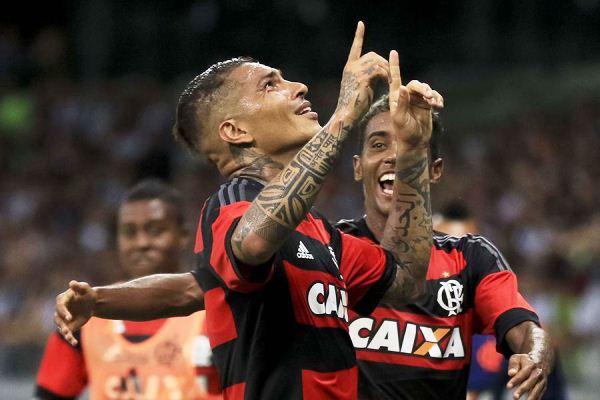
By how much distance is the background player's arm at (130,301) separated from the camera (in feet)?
12.4

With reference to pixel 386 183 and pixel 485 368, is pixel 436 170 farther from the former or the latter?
pixel 485 368

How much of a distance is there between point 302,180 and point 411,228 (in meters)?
0.85

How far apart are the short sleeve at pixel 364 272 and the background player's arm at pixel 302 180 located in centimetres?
61

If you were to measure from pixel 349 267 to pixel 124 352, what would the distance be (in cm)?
203

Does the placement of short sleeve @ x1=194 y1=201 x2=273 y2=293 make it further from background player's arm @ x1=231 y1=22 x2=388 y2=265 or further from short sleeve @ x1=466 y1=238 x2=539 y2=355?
short sleeve @ x1=466 y1=238 x2=539 y2=355

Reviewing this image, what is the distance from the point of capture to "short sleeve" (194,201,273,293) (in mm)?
3592

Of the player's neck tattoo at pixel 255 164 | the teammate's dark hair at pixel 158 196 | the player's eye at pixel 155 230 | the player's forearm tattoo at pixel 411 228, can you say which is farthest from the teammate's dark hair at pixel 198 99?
the teammate's dark hair at pixel 158 196

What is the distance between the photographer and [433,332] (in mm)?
4863

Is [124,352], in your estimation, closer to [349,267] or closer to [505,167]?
[349,267]

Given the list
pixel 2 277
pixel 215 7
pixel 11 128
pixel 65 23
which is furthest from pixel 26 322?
pixel 65 23

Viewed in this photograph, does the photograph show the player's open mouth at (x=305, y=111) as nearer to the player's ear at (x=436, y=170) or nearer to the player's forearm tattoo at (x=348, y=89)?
the player's forearm tattoo at (x=348, y=89)

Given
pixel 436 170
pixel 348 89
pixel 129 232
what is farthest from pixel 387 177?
pixel 129 232

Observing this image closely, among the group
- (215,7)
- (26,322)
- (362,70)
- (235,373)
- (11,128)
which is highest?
(215,7)

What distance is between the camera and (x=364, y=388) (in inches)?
189
